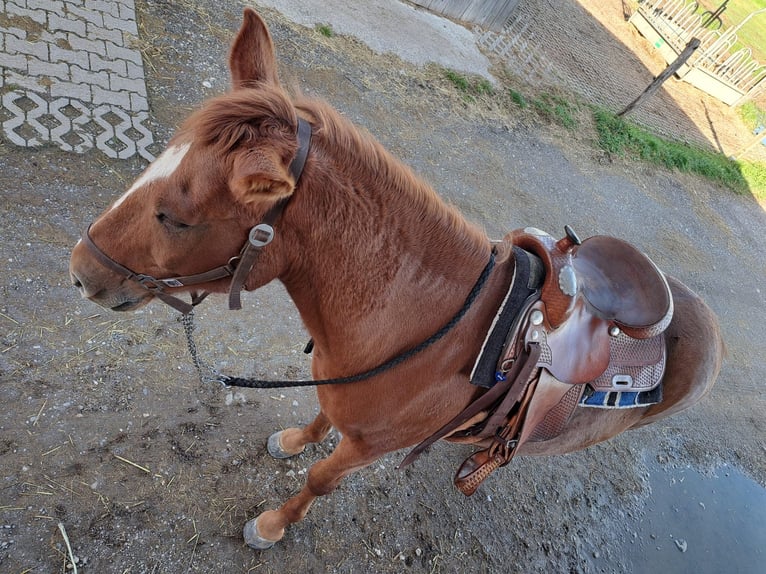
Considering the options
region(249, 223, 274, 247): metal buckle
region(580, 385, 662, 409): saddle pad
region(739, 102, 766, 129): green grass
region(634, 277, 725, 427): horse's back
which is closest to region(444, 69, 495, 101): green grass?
region(634, 277, 725, 427): horse's back

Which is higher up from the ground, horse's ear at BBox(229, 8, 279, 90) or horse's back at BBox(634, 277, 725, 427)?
horse's ear at BBox(229, 8, 279, 90)

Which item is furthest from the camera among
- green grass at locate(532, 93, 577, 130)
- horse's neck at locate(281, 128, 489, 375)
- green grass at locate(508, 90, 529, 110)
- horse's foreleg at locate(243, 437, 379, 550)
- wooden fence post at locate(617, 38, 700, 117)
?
wooden fence post at locate(617, 38, 700, 117)

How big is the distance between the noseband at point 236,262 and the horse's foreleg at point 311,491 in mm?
1028

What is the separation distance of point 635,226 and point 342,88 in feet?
16.7

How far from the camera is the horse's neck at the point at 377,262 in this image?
140cm

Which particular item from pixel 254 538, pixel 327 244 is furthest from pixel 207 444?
pixel 327 244

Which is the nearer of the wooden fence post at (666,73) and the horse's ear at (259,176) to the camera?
the horse's ear at (259,176)

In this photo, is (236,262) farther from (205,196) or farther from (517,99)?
(517,99)

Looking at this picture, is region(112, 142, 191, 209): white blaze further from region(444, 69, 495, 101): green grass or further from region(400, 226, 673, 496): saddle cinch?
region(444, 69, 495, 101): green grass

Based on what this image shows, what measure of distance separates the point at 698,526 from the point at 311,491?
12.5 ft

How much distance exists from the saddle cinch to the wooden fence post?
321 inches

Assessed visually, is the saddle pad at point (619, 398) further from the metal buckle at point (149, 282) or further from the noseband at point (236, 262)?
the metal buckle at point (149, 282)

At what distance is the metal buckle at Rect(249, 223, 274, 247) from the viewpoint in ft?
4.29

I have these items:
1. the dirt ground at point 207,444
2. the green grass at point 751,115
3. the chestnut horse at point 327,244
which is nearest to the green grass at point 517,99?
the dirt ground at point 207,444
